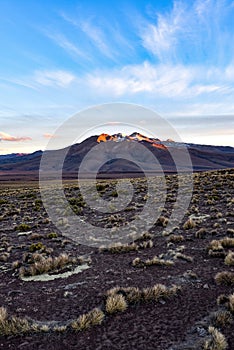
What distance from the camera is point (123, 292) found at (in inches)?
Result: 304

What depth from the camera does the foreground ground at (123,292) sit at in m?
5.84

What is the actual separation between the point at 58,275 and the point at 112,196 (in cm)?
1845

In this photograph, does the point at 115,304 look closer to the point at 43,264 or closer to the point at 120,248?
the point at 43,264

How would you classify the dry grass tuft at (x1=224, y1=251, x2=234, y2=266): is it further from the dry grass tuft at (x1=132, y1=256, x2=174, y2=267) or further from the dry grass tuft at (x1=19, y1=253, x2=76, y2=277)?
the dry grass tuft at (x1=19, y1=253, x2=76, y2=277)

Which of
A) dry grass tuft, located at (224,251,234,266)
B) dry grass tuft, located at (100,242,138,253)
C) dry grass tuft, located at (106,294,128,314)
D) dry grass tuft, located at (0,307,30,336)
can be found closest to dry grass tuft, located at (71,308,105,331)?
dry grass tuft, located at (106,294,128,314)

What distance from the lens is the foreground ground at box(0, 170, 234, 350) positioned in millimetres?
5840

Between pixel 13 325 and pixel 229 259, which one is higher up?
pixel 229 259

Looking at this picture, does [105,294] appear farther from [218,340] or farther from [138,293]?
[218,340]

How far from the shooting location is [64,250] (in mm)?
12477

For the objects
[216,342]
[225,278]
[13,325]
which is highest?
[225,278]

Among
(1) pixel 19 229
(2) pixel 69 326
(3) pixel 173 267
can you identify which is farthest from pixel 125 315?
(1) pixel 19 229

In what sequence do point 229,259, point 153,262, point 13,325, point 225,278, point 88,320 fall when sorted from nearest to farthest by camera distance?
point 13,325, point 88,320, point 225,278, point 229,259, point 153,262

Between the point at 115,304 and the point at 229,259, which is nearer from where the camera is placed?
the point at 115,304

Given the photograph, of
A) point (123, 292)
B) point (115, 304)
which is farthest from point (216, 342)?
point (123, 292)
